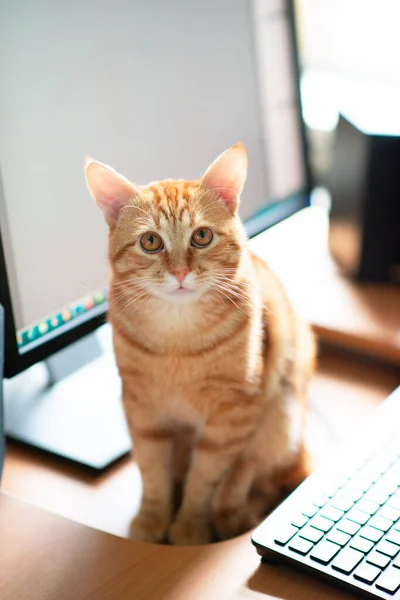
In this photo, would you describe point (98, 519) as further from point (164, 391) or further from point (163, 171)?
point (163, 171)

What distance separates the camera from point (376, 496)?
80cm

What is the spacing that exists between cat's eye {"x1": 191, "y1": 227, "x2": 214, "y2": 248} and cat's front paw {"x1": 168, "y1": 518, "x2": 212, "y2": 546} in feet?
1.02

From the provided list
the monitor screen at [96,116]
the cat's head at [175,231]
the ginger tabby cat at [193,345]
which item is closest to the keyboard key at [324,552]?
the ginger tabby cat at [193,345]

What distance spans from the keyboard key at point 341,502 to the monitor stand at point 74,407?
0.30 m

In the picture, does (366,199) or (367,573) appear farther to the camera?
(366,199)

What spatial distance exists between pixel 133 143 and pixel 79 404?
36 cm

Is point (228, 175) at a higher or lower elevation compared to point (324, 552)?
higher

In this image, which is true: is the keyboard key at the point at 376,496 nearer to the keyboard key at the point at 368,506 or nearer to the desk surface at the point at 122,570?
the keyboard key at the point at 368,506

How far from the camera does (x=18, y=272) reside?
0.89m

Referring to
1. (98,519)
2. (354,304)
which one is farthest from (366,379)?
(98,519)

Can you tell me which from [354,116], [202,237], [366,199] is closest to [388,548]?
[202,237]

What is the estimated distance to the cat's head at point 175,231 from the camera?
2.73ft

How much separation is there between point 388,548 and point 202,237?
36 centimetres

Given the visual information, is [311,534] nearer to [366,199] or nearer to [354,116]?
[366,199]
